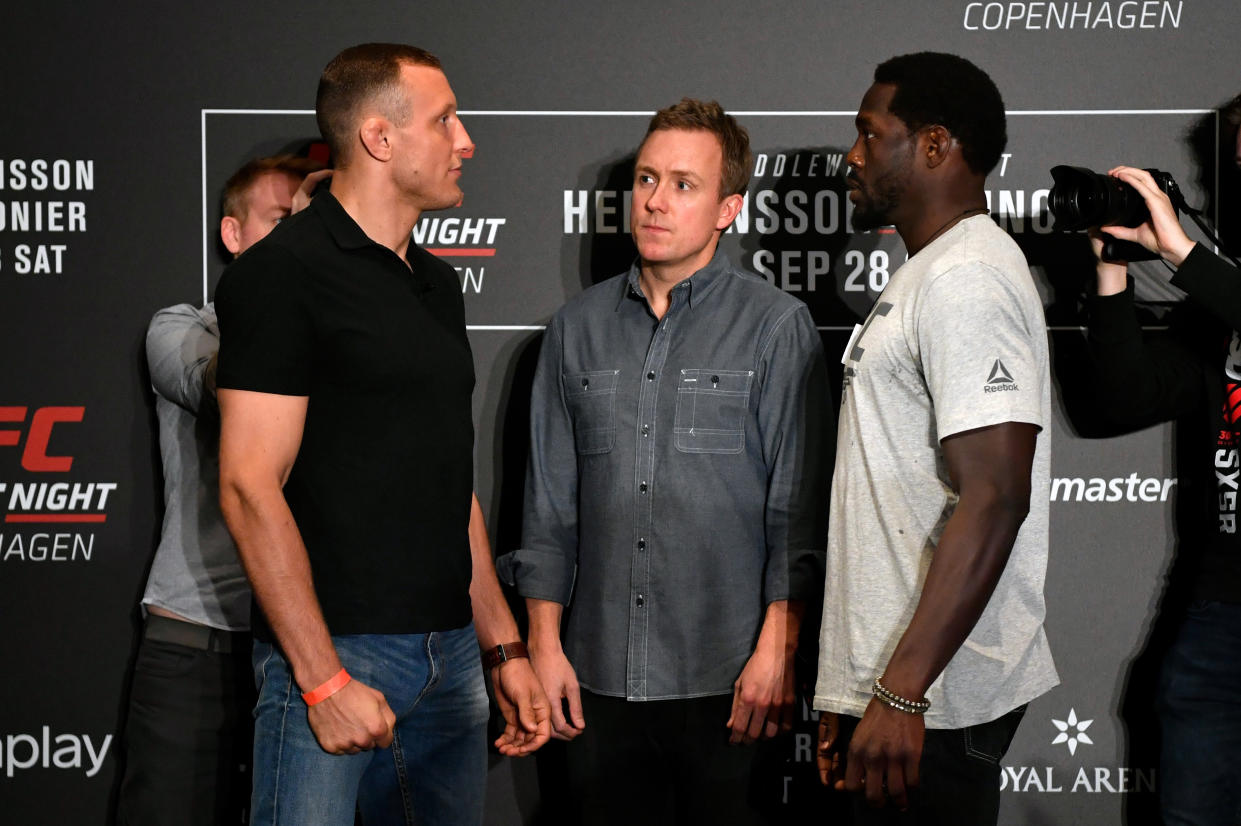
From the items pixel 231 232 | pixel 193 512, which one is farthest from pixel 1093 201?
pixel 193 512

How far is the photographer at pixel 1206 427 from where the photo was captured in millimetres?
2207

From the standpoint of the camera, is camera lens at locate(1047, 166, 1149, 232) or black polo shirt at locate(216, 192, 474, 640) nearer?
black polo shirt at locate(216, 192, 474, 640)

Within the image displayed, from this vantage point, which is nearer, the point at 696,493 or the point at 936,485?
the point at 936,485

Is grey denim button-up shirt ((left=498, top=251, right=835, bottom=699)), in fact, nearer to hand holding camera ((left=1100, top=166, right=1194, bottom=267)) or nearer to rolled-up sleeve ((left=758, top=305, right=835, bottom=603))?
rolled-up sleeve ((left=758, top=305, right=835, bottom=603))

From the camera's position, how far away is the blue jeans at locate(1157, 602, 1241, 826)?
226 centimetres

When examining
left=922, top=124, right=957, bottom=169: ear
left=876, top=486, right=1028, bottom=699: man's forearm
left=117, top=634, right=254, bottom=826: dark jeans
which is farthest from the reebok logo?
left=117, top=634, right=254, bottom=826: dark jeans

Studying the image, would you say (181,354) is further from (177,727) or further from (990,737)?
(990,737)

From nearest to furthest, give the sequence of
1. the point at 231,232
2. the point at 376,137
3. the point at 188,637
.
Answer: the point at 376,137
the point at 188,637
the point at 231,232

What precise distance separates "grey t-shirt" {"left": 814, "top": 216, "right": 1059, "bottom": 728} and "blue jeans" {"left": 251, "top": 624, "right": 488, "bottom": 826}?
0.55 metres

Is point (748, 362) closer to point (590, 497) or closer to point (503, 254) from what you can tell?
point (590, 497)

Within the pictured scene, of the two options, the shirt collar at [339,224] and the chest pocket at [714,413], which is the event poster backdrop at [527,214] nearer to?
the chest pocket at [714,413]

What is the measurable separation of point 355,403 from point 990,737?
1.03m

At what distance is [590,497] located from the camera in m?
2.21

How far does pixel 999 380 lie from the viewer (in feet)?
5.05
